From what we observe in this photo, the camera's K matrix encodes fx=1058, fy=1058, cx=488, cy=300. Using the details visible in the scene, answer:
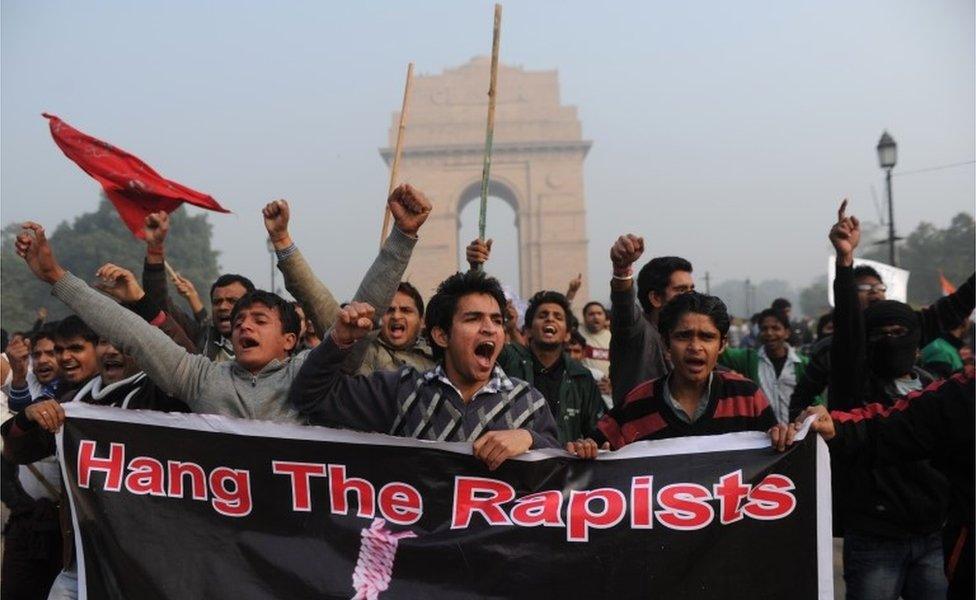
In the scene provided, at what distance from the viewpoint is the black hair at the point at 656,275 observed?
457cm

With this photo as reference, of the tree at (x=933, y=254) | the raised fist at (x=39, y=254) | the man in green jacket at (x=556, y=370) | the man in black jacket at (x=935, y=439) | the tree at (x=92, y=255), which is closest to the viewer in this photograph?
the man in black jacket at (x=935, y=439)

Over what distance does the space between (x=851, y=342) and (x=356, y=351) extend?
168cm

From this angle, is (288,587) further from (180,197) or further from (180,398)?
(180,197)

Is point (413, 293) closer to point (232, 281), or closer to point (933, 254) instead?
point (232, 281)

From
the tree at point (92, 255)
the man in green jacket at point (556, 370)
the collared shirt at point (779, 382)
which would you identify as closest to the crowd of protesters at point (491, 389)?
the man in green jacket at point (556, 370)

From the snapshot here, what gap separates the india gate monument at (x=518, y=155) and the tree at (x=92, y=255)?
14057mm

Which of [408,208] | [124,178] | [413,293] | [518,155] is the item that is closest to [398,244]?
[408,208]

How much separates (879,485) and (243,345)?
2.15 meters

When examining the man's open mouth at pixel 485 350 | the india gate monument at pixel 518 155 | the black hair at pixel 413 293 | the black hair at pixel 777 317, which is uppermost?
the india gate monument at pixel 518 155

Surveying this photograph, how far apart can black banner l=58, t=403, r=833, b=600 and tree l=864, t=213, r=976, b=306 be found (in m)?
52.6

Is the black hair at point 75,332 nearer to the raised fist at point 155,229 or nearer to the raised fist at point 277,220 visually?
the raised fist at point 155,229

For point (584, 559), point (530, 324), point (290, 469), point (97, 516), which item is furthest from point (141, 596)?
point (530, 324)

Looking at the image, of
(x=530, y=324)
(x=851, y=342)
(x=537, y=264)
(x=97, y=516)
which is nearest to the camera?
(x=97, y=516)

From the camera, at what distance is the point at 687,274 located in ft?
14.9
